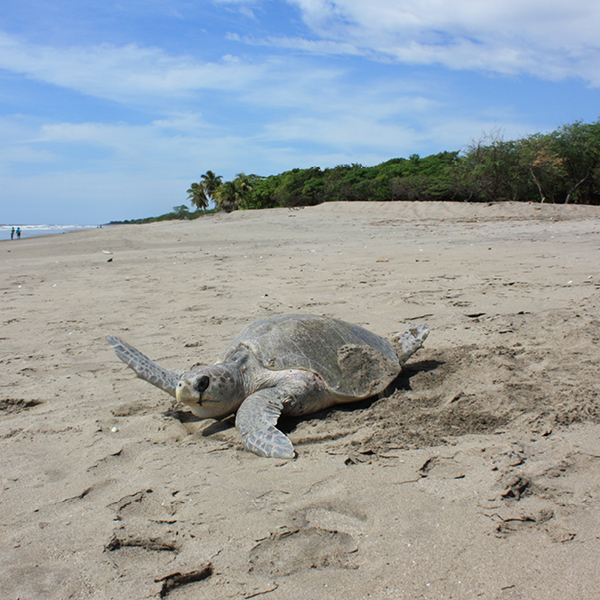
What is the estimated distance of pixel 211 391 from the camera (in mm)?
2998

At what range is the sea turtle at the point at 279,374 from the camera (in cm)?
298

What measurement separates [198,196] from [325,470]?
7728 centimetres

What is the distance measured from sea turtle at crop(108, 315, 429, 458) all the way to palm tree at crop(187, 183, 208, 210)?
7526cm

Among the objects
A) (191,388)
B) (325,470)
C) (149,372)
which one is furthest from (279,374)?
(325,470)

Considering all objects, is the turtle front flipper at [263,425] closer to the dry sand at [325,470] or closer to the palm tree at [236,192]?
the dry sand at [325,470]

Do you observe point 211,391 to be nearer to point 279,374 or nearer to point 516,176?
point 279,374

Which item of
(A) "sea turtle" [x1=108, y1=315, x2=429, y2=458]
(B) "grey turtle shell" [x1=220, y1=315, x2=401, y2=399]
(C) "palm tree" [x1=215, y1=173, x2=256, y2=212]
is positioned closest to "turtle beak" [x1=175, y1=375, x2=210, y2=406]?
(A) "sea turtle" [x1=108, y1=315, x2=429, y2=458]

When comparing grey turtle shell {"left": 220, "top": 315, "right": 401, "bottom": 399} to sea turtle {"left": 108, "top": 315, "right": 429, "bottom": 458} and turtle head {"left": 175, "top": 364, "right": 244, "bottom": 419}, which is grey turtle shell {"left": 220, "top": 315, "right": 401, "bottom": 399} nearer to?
sea turtle {"left": 108, "top": 315, "right": 429, "bottom": 458}

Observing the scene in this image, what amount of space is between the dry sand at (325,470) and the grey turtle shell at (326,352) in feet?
0.56

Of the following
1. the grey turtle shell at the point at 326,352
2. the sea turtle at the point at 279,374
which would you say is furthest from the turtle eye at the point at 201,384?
the grey turtle shell at the point at 326,352

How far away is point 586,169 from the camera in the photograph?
29000 mm

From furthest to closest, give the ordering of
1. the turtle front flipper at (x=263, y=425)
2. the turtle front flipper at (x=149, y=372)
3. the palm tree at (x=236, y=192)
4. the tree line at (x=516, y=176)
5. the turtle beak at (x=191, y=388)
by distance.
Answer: the palm tree at (x=236, y=192), the tree line at (x=516, y=176), the turtle front flipper at (x=149, y=372), the turtle beak at (x=191, y=388), the turtle front flipper at (x=263, y=425)

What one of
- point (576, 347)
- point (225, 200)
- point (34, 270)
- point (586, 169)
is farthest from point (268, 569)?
point (225, 200)

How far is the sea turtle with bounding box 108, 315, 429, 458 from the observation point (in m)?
2.98
